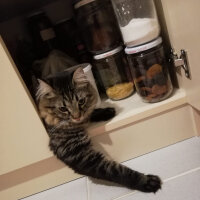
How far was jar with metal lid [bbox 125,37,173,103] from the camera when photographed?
75 cm

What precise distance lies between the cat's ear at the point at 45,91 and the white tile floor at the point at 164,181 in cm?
31

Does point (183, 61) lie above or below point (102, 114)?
above

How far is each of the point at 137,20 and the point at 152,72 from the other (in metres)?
0.17

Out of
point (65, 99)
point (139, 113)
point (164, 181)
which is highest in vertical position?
point (65, 99)

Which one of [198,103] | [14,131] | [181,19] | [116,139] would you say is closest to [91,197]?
[116,139]

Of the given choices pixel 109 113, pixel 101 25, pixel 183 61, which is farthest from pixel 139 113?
pixel 101 25

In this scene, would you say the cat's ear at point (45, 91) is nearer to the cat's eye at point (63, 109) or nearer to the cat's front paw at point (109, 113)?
the cat's eye at point (63, 109)

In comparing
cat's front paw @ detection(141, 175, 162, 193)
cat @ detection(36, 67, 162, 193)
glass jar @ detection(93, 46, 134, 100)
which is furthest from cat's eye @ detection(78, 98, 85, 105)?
cat's front paw @ detection(141, 175, 162, 193)

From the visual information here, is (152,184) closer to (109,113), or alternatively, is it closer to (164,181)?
(164,181)

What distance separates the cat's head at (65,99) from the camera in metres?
0.71

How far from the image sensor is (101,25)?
2.91ft

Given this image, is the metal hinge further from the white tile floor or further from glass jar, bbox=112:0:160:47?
the white tile floor

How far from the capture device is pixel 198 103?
0.64 meters

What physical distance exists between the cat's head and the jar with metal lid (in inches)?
7.3
